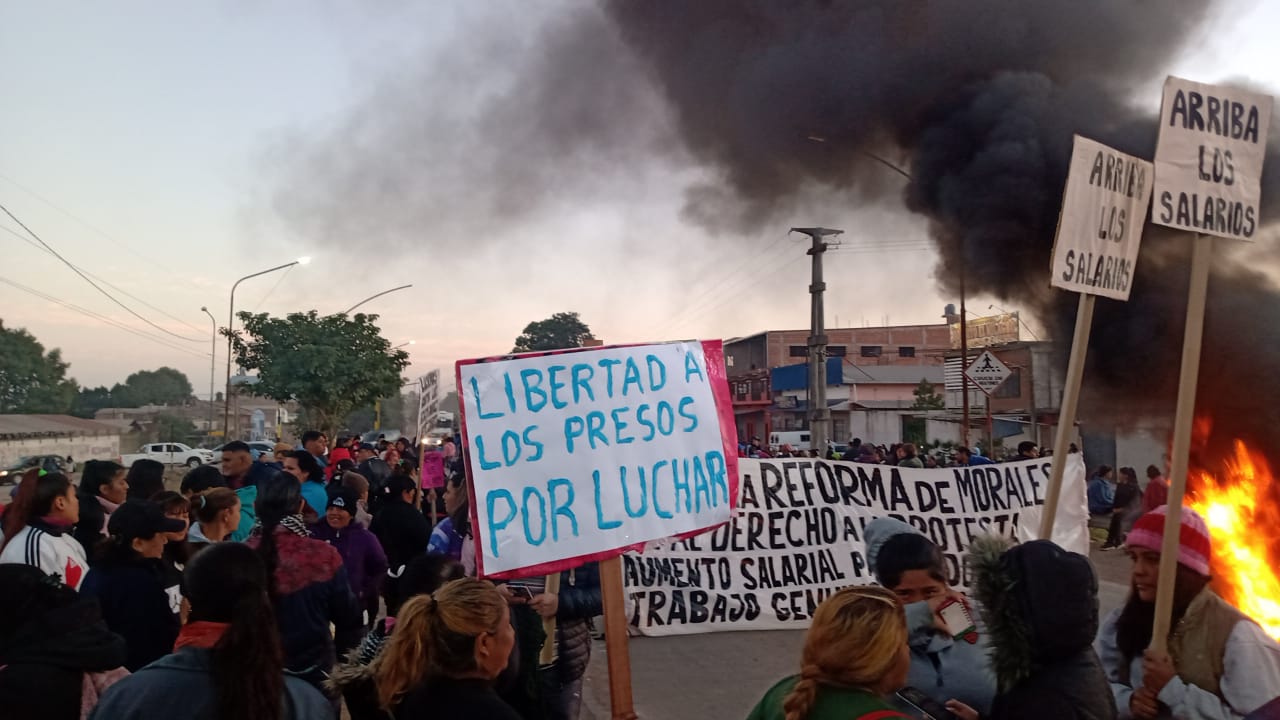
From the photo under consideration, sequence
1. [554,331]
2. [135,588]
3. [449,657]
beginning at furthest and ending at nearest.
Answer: [554,331] < [135,588] < [449,657]

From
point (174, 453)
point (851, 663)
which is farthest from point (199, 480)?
point (174, 453)

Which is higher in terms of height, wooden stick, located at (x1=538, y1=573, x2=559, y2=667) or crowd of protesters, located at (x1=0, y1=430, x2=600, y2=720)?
crowd of protesters, located at (x1=0, y1=430, x2=600, y2=720)

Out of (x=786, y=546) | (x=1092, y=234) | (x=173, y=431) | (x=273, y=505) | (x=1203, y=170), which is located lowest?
(x=173, y=431)

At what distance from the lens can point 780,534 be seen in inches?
345

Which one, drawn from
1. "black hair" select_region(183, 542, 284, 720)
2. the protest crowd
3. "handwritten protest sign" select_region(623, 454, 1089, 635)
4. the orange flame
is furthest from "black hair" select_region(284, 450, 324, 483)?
the orange flame

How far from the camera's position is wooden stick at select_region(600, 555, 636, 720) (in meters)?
3.26

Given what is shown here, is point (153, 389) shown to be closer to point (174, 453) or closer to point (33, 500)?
point (174, 453)

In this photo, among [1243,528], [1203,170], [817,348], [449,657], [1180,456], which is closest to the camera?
[449,657]

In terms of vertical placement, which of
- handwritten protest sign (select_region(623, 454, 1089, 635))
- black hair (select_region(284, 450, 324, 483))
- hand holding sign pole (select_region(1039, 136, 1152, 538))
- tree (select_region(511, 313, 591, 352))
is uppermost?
tree (select_region(511, 313, 591, 352))

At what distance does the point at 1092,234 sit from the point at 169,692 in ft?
12.2

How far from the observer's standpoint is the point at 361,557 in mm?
5586

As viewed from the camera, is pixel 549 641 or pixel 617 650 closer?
pixel 617 650

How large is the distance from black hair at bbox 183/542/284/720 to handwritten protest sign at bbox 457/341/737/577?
1.06m

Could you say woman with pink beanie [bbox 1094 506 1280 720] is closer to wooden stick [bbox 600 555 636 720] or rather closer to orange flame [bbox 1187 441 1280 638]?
wooden stick [bbox 600 555 636 720]
